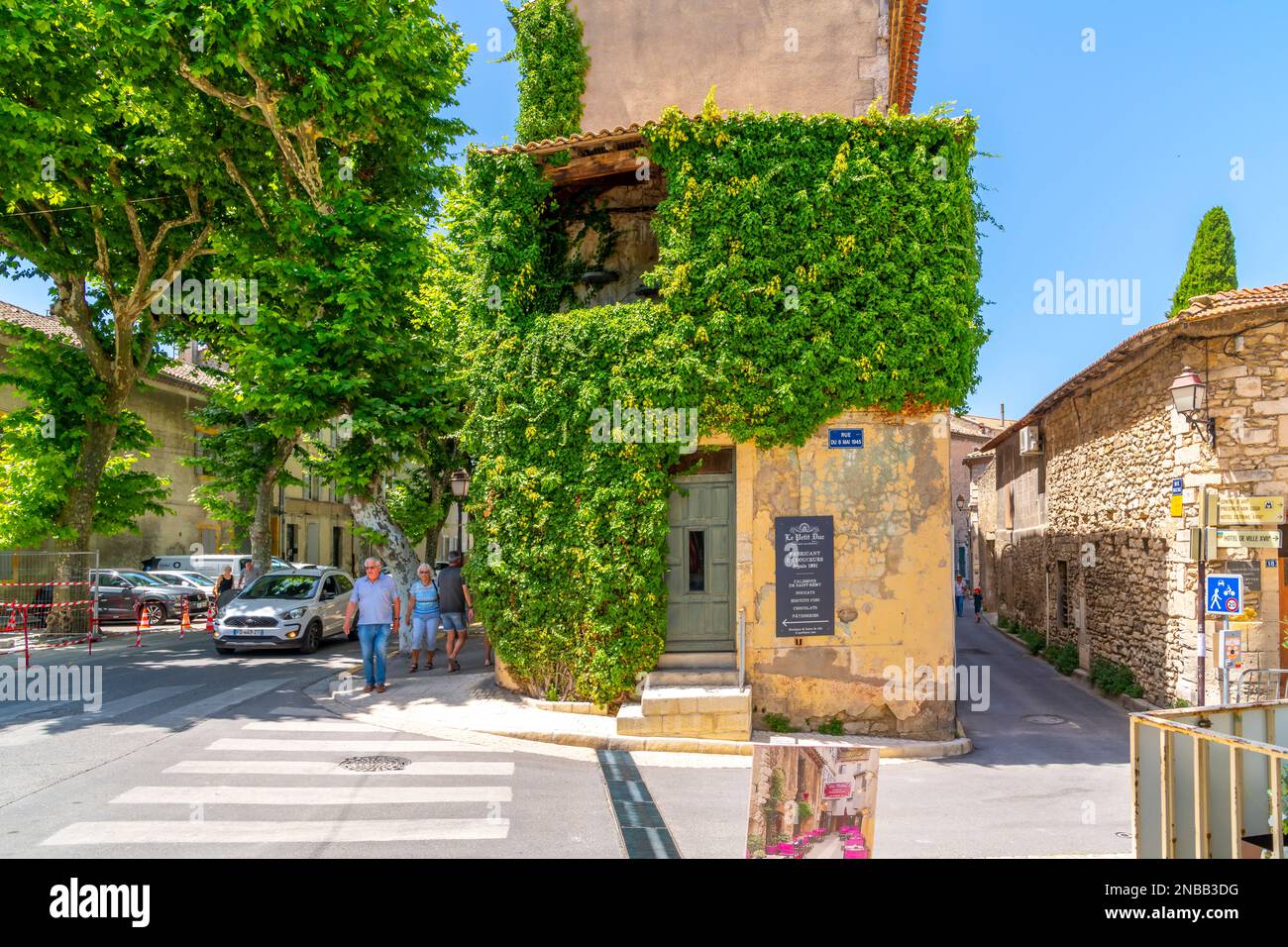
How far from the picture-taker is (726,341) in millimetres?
10883

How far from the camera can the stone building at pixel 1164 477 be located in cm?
1138

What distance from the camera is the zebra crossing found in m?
6.16

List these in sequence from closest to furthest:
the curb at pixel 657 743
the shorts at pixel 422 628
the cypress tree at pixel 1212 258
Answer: the curb at pixel 657 743 → the shorts at pixel 422 628 → the cypress tree at pixel 1212 258

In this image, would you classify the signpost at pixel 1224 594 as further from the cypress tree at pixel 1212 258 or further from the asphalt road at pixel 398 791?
the cypress tree at pixel 1212 258

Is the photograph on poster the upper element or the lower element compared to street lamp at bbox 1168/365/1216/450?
lower

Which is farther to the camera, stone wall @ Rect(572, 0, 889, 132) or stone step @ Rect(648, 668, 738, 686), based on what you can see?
stone wall @ Rect(572, 0, 889, 132)

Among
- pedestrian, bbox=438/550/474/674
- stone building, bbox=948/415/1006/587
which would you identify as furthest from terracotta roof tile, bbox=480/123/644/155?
stone building, bbox=948/415/1006/587

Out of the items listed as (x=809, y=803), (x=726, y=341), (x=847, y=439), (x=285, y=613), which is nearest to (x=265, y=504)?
(x=285, y=613)

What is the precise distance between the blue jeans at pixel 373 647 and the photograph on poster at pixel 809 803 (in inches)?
354

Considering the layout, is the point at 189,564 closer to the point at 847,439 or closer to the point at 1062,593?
the point at 847,439

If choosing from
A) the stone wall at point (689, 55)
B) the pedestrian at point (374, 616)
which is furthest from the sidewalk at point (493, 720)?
the stone wall at point (689, 55)

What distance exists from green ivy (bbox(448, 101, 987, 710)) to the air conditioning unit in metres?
10.7

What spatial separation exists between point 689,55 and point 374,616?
9.62 m

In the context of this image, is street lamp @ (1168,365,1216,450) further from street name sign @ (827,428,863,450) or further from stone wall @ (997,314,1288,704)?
street name sign @ (827,428,863,450)
